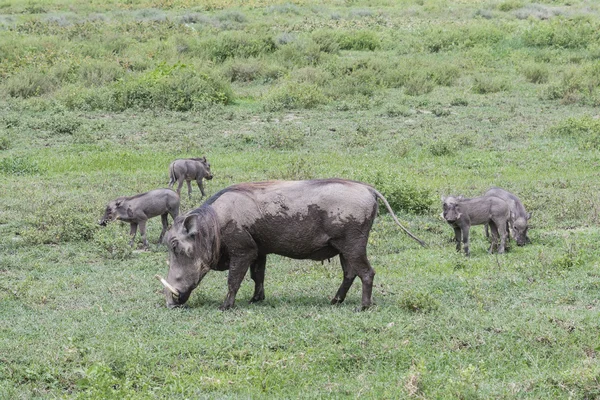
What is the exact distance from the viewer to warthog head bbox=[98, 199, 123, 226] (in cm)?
1157

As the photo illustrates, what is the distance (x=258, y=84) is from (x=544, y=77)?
8.37 m

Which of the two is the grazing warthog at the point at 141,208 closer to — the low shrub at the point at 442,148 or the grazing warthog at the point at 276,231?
the grazing warthog at the point at 276,231

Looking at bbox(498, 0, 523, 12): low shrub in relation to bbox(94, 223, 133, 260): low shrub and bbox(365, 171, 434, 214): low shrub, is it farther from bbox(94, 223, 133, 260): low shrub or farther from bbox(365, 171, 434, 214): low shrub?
bbox(94, 223, 133, 260): low shrub

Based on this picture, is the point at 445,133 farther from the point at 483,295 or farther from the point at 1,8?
the point at 1,8

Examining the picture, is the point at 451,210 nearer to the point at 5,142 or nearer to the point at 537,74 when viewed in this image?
the point at 5,142

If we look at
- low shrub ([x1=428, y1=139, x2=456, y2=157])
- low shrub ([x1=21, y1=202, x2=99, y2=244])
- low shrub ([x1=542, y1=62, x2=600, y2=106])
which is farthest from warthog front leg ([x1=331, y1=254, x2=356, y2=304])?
low shrub ([x1=542, y1=62, x2=600, y2=106])

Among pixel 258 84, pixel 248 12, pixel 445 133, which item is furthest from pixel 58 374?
pixel 248 12

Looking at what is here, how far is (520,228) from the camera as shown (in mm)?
10727

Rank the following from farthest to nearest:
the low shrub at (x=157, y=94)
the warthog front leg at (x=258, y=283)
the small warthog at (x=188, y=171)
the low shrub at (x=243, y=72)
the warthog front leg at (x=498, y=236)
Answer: the low shrub at (x=243, y=72) → the low shrub at (x=157, y=94) → the small warthog at (x=188, y=171) → the warthog front leg at (x=498, y=236) → the warthog front leg at (x=258, y=283)

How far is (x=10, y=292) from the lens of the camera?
8.91m

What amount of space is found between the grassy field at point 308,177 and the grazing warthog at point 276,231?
13.6 inches

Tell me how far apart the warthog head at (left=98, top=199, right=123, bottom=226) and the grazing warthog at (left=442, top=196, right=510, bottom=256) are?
14.5 ft

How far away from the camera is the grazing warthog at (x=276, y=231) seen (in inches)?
323

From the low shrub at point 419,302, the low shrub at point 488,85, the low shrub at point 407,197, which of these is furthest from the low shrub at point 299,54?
the low shrub at point 419,302
